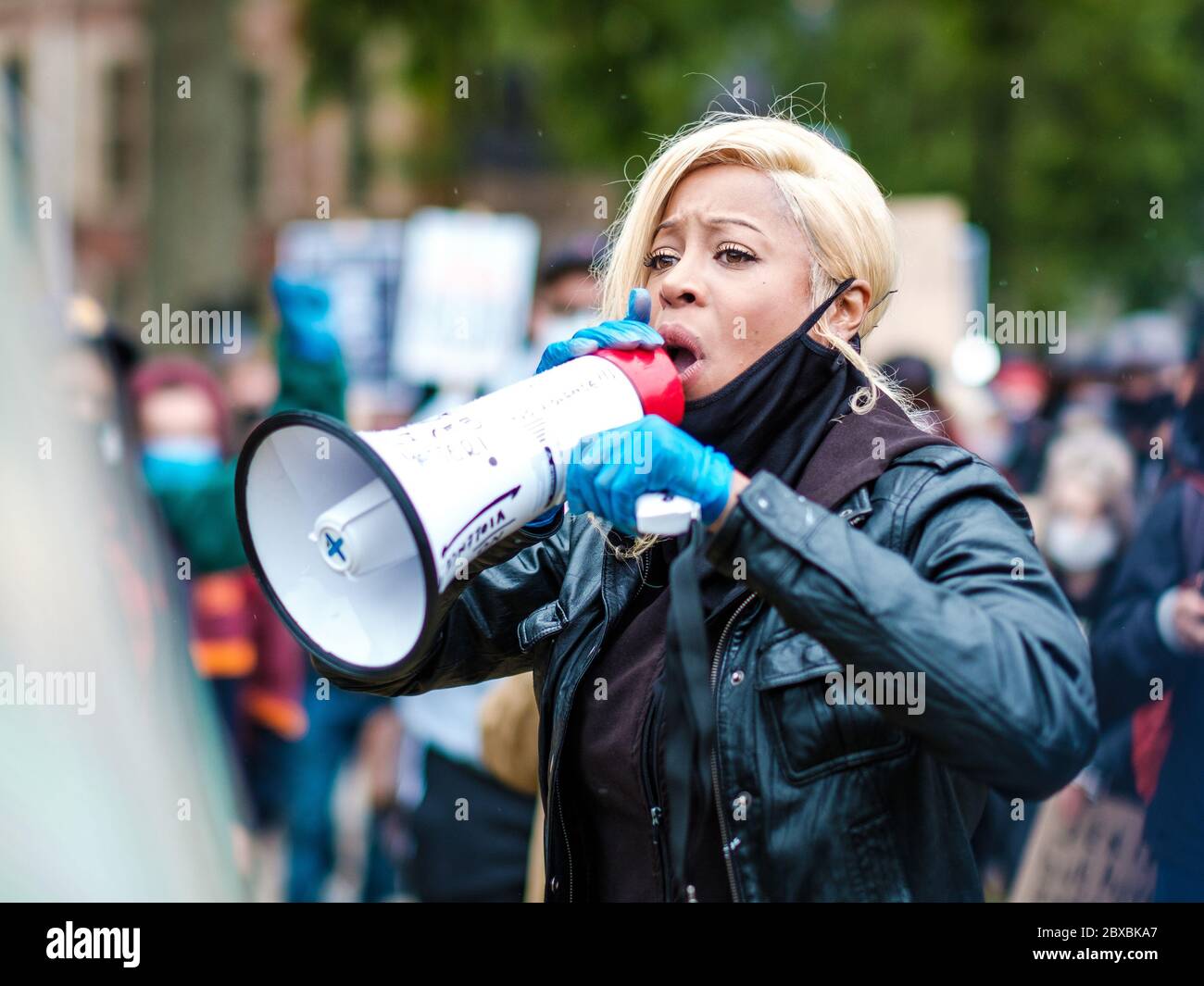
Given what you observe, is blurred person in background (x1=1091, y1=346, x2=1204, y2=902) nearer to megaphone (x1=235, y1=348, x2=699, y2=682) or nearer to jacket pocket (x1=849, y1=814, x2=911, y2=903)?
jacket pocket (x1=849, y1=814, x2=911, y2=903)

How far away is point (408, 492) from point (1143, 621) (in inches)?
107

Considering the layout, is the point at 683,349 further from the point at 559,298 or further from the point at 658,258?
the point at 559,298

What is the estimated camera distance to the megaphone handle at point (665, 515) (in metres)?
1.84

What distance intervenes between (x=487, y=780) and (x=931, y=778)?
2287 mm

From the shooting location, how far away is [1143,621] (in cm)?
396

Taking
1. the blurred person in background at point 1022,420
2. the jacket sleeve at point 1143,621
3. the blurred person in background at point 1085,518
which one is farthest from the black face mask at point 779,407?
the blurred person in background at point 1022,420

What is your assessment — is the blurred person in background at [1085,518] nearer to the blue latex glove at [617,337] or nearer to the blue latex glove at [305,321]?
the blue latex glove at [305,321]

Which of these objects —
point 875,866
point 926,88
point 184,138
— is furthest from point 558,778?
point 926,88

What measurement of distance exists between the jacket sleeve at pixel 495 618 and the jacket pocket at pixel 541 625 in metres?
0.02

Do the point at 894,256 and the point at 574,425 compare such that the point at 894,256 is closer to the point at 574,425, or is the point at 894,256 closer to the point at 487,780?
the point at 574,425

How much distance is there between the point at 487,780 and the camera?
405cm

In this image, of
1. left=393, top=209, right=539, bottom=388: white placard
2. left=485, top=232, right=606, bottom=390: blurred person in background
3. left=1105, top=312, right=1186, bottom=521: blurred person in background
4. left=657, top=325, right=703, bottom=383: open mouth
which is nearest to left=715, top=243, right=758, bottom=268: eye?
left=657, top=325, right=703, bottom=383: open mouth

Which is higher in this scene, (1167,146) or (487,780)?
(1167,146)
